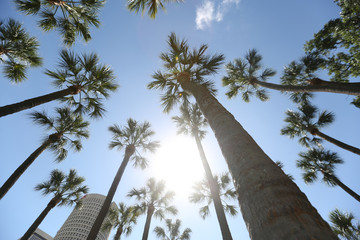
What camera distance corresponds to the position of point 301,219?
0.90 metres

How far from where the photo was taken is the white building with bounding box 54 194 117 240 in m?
77.2

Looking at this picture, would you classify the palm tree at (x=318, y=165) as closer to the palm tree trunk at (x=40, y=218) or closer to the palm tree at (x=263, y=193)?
the palm tree at (x=263, y=193)

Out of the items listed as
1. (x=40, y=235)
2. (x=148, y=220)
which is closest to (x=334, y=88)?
(x=148, y=220)

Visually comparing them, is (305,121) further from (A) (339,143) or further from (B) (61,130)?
(B) (61,130)

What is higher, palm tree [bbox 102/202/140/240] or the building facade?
the building facade

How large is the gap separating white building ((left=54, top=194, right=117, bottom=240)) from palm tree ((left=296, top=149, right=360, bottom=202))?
92.1 metres

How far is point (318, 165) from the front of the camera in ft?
43.1

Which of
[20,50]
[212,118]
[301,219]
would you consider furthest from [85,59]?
[301,219]

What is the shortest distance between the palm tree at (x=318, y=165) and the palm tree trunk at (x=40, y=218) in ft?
66.3

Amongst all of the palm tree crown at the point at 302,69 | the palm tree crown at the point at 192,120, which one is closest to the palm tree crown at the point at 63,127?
the palm tree crown at the point at 192,120

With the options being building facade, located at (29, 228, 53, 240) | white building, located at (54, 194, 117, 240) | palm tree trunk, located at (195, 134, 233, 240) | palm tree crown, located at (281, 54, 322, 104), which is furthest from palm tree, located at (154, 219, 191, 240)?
building facade, located at (29, 228, 53, 240)

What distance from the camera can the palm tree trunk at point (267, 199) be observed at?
2.81 feet

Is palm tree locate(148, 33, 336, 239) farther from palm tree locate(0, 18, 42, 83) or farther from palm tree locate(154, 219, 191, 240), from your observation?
palm tree locate(154, 219, 191, 240)

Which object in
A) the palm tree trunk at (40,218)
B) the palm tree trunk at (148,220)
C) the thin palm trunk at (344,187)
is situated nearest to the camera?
the palm tree trunk at (40,218)
